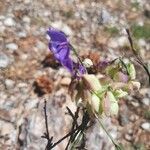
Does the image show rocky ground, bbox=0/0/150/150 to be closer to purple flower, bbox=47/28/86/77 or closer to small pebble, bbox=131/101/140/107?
small pebble, bbox=131/101/140/107

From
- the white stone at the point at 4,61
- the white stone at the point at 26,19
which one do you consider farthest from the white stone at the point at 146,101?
the white stone at the point at 26,19

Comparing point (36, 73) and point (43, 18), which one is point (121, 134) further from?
point (43, 18)

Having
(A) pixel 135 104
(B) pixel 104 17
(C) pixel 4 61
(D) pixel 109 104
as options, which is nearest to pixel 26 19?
(C) pixel 4 61

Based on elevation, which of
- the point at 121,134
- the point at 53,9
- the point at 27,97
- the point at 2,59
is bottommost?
the point at 121,134

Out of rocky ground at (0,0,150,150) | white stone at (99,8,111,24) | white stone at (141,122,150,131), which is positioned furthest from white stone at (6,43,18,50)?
white stone at (141,122,150,131)

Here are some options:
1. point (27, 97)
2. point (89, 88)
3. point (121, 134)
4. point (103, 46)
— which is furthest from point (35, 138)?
point (89, 88)

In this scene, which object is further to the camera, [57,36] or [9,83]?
[9,83]

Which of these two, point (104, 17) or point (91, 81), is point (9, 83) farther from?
point (91, 81)

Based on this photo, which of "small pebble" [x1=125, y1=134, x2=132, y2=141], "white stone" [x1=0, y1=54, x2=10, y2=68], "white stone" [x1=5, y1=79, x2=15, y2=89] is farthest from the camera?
"white stone" [x1=0, y1=54, x2=10, y2=68]
